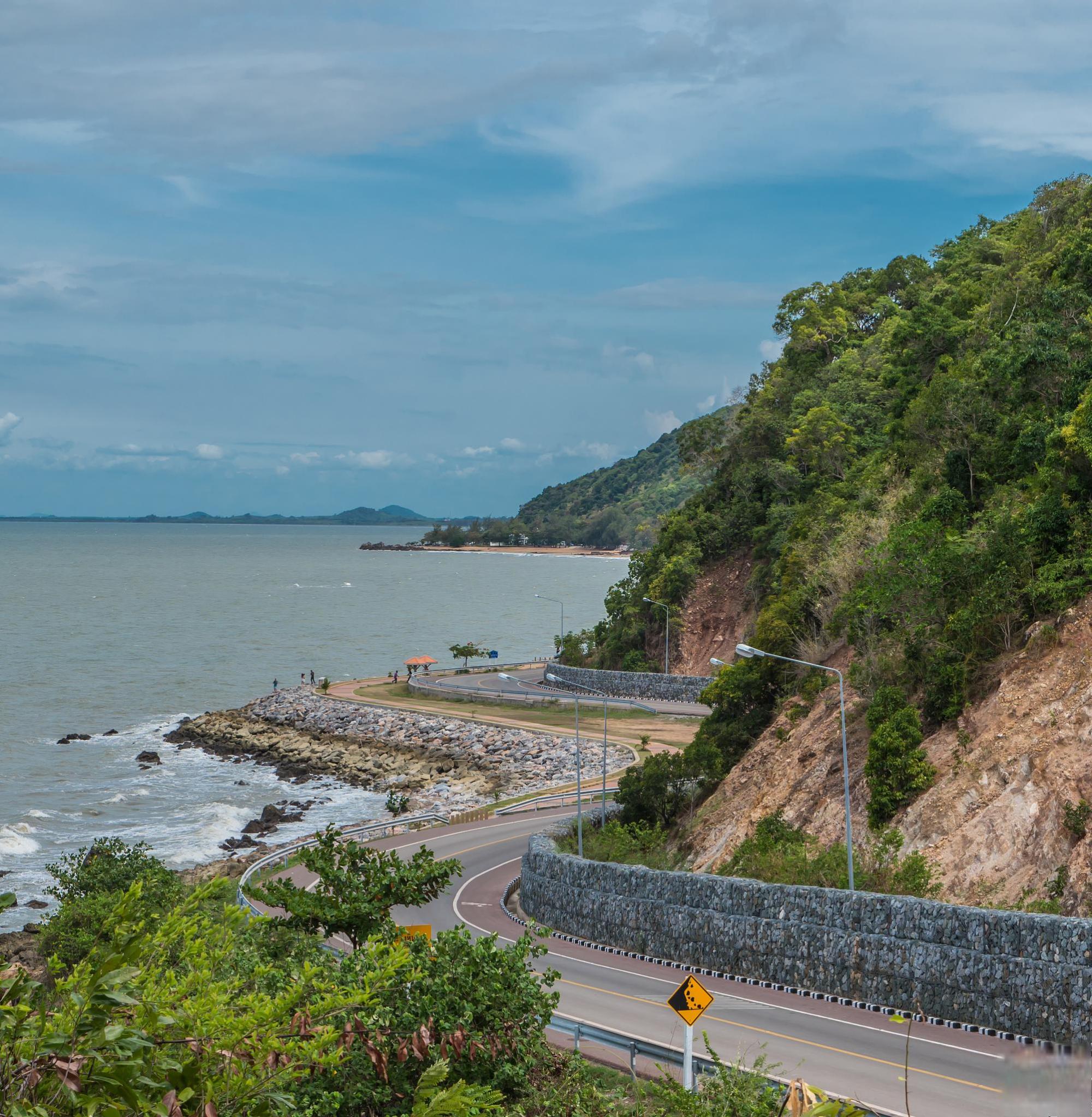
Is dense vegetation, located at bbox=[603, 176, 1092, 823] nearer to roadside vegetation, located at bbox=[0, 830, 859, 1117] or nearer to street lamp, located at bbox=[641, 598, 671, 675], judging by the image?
street lamp, located at bbox=[641, 598, 671, 675]

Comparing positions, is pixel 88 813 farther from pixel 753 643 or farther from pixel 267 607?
pixel 267 607

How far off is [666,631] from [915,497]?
116 feet

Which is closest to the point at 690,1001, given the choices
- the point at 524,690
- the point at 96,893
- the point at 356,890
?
the point at 356,890

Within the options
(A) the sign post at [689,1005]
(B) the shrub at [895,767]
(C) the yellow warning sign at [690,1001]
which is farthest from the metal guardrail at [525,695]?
(C) the yellow warning sign at [690,1001]

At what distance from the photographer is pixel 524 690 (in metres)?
83.9

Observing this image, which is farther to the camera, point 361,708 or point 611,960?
point 361,708

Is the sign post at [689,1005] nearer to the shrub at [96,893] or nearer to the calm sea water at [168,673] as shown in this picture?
the shrub at [96,893]

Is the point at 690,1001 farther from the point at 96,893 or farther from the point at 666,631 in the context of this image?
the point at 666,631

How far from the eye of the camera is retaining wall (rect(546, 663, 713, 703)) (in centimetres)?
7256

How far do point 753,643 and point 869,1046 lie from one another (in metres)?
33.0

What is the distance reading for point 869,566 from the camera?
4344cm

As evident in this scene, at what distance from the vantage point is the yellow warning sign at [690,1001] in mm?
15715

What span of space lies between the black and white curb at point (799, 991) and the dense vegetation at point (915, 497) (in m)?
7.01


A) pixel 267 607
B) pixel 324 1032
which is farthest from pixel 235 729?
pixel 267 607
